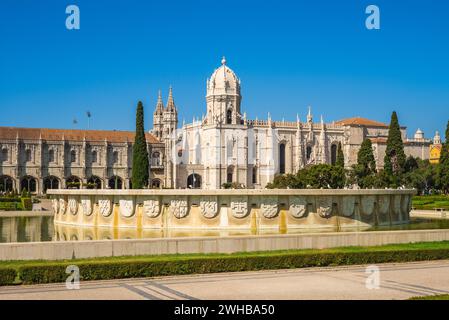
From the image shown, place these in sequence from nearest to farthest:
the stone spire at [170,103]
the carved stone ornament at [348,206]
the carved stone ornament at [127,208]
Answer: the carved stone ornament at [127,208] → the carved stone ornament at [348,206] → the stone spire at [170,103]

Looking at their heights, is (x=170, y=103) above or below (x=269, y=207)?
above

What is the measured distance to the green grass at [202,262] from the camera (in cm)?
1380

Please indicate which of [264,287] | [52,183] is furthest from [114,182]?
[264,287]

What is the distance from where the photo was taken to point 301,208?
26.4 metres

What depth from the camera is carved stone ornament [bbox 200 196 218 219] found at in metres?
26.0

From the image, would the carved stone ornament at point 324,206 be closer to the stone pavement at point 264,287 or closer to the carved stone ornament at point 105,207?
the carved stone ornament at point 105,207

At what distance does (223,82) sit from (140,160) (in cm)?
3455

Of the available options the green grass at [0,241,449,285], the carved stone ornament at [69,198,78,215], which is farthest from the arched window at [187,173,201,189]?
the green grass at [0,241,449,285]

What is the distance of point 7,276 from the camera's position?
1344 cm

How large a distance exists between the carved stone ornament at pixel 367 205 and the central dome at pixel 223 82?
55.4 metres

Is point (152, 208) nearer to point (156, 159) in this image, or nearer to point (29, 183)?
point (29, 183)

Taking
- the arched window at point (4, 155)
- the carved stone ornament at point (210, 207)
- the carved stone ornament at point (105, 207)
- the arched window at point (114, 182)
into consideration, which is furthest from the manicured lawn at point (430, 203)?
the arched window at point (4, 155)

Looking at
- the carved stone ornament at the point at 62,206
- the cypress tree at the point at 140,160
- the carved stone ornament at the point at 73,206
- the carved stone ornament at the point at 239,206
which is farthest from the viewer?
the cypress tree at the point at 140,160
